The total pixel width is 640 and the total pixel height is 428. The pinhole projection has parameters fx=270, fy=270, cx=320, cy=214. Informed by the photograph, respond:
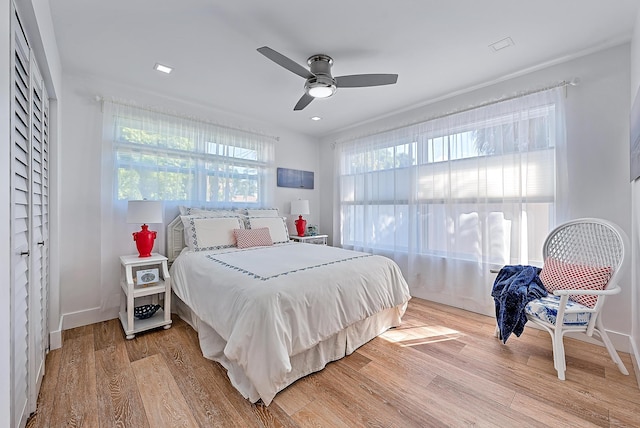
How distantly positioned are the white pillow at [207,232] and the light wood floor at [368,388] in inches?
38.7

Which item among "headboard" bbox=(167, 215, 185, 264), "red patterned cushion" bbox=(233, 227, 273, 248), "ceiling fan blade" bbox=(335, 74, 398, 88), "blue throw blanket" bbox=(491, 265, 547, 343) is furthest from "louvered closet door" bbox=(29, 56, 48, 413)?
"blue throw blanket" bbox=(491, 265, 547, 343)

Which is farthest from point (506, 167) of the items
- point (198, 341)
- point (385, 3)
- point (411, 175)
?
point (198, 341)

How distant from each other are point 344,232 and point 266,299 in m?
2.94

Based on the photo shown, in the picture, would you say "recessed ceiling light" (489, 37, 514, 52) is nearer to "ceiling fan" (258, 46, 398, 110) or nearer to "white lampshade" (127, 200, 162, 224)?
"ceiling fan" (258, 46, 398, 110)

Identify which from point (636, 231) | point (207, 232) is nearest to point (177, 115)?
point (207, 232)

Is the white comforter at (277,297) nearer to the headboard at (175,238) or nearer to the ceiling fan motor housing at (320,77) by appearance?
the headboard at (175,238)

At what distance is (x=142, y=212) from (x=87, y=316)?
1.24m

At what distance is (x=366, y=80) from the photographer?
2297 mm

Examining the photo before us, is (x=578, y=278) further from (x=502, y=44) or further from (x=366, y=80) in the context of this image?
(x=366, y=80)

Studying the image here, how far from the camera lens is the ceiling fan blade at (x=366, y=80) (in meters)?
2.22

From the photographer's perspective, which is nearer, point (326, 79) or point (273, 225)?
point (326, 79)

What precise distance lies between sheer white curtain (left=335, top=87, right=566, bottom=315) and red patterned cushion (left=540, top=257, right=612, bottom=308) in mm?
391

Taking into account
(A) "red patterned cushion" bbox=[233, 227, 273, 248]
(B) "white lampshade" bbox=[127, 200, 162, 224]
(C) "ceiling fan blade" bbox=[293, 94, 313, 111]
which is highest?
(C) "ceiling fan blade" bbox=[293, 94, 313, 111]

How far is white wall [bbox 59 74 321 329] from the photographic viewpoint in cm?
268
